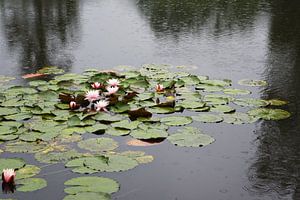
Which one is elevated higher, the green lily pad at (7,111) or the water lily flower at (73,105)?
the water lily flower at (73,105)

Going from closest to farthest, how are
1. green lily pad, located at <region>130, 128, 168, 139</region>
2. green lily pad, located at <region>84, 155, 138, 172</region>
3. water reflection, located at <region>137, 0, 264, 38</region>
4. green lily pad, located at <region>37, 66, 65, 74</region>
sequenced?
green lily pad, located at <region>84, 155, 138, 172</region> < green lily pad, located at <region>130, 128, 168, 139</region> < green lily pad, located at <region>37, 66, 65, 74</region> < water reflection, located at <region>137, 0, 264, 38</region>

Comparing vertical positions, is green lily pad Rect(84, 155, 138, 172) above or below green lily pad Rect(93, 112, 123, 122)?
below

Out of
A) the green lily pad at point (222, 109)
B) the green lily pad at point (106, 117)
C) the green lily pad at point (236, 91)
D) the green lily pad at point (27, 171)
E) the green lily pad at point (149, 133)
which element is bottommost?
the green lily pad at point (27, 171)

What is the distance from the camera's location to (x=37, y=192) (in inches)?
90.9

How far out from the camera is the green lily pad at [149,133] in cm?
298

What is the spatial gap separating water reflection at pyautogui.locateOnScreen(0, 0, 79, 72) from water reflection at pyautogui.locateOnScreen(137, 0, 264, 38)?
1488mm

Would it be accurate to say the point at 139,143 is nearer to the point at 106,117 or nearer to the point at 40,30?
the point at 106,117

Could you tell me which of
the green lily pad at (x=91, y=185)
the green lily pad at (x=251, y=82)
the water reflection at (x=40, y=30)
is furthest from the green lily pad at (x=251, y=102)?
the water reflection at (x=40, y=30)

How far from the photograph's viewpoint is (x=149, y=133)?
302 cm

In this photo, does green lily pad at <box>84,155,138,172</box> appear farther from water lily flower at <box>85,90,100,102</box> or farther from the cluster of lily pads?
water lily flower at <box>85,90,100,102</box>

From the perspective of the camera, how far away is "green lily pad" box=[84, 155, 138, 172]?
253 centimetres

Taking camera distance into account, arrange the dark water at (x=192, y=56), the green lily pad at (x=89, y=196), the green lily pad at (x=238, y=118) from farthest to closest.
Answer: the green lily pad at (x=238, y=118)
the dark water at (x=192, y=56)
the green lily pad at (x=89, y=196)

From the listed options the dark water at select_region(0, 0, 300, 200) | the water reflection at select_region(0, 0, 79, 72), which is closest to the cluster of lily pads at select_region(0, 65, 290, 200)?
the dark water at select_region(0, 0, 300, 200)

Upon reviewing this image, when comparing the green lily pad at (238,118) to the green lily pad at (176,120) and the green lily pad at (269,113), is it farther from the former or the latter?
the green lily pad at (176,120)
